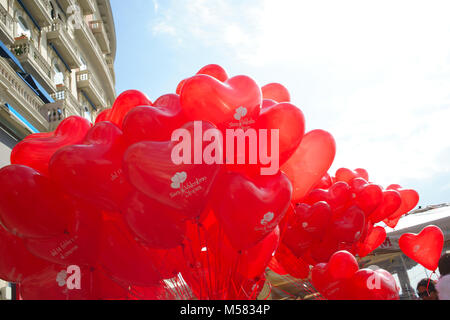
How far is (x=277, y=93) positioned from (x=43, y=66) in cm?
910

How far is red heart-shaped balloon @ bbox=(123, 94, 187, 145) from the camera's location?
2.49 meters

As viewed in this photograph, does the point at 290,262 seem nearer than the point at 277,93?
No

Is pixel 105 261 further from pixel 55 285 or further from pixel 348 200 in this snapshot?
pixel 348 200

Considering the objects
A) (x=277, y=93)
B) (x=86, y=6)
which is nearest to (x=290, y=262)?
(x=277, y=93)

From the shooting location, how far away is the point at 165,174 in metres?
2.21

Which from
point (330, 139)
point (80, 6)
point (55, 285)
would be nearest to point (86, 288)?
point (55, 285)

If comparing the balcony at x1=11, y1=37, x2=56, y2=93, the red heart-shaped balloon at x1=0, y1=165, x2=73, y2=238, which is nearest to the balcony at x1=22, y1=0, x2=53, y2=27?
the balcony at x1=11, y1=37, x2=56, y2=93

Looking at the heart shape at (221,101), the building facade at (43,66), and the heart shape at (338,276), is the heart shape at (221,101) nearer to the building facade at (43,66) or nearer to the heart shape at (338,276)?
the heart shape at (338,276)

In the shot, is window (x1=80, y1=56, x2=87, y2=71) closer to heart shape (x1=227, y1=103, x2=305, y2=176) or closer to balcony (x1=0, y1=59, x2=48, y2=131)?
balcony (x1=0, y1=59, x2=48, y2=131)

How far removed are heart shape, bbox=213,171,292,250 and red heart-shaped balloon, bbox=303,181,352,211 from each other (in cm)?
173

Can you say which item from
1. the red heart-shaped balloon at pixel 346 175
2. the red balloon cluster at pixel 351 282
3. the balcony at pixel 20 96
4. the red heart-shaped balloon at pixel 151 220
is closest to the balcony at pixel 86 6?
the balcony at pixel 20 96

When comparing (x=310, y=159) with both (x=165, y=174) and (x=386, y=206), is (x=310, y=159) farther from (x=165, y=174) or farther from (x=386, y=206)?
(x=386, y=206)

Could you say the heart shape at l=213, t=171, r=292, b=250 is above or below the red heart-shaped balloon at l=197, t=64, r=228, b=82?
below

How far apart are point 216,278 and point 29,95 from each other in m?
8.11
